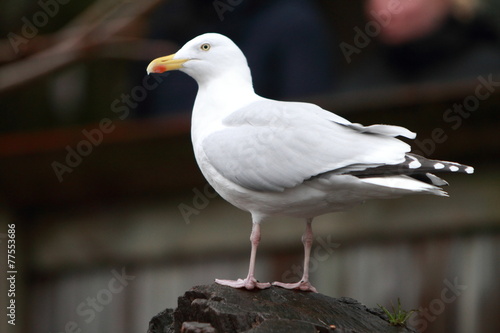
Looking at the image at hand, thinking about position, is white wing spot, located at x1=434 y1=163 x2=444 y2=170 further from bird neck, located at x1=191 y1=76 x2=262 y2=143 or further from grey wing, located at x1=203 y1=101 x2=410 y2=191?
bird neck, located at x1=191 y1=76 x2=262 y2=143

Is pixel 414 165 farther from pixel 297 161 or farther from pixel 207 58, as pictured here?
pixel 207 58

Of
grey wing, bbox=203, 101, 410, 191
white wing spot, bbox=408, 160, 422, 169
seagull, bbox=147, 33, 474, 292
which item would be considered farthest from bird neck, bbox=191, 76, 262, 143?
white wing spot, bbox=408, 160, 422, 169

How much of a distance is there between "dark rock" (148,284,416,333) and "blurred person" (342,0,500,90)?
2.76 meters

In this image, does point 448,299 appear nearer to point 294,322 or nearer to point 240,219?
point 240,219

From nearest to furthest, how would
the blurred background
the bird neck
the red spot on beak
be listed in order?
the bird neck
the red spot on beak
the blurred background

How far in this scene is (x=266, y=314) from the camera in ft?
14.8

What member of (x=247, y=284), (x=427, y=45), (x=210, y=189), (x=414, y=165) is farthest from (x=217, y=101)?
(x=427, y=45)

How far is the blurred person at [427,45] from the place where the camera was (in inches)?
280

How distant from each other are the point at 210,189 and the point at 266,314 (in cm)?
311

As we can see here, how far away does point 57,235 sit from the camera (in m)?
7.95

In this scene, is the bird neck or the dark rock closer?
the dark rock

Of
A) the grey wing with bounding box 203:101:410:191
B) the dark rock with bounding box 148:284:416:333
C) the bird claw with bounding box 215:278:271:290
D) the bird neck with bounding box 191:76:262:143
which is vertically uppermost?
the bird neck with bounding box 191:76:262:143

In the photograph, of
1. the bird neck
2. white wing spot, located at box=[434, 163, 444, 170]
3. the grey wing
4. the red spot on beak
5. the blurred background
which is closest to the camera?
white wing spot, located at box=[434, 163, 444, 170]

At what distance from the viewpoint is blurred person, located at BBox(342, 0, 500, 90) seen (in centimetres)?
712
